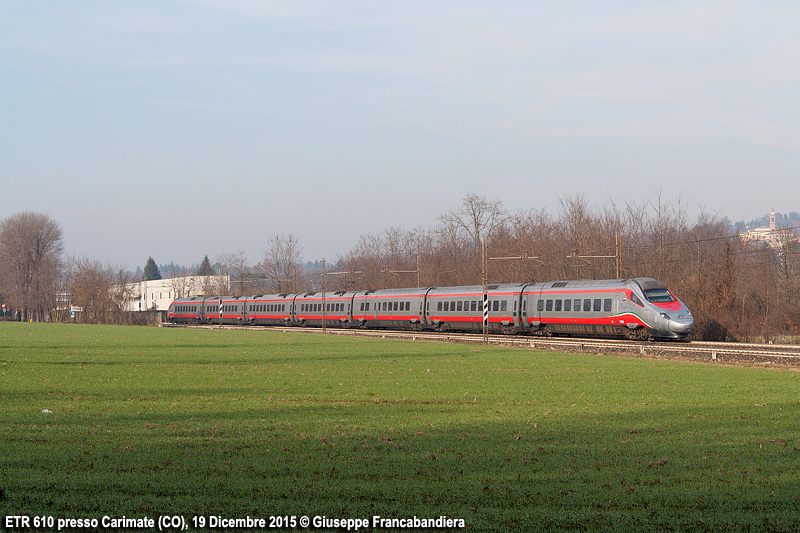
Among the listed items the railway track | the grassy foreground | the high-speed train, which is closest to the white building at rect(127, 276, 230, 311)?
the high-speed train

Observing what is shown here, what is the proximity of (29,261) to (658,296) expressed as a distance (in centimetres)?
11155

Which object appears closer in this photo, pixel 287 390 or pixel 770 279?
pixel 287 390

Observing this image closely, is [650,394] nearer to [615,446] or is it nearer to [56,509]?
[615,446]

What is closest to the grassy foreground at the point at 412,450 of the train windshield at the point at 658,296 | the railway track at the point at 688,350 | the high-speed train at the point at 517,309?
the railway track at the point at 688,350

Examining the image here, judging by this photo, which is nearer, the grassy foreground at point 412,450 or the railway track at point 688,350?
the grassy foreground at point 412,450

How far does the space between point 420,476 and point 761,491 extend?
159 inches

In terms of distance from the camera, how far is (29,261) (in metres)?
119

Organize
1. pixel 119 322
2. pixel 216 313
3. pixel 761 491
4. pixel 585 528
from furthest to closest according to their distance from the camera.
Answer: pixel 119 322 < pixel 216 313 < pixel 761 491 < pixel 585 528

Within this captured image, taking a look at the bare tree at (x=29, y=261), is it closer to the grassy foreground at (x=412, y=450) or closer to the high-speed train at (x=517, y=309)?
the high-speed train at (x=517, y=309)

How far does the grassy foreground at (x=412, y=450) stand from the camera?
7492mm

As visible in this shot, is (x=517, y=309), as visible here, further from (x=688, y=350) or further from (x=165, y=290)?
(x=165, y=290)

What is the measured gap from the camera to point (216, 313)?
8906 cm

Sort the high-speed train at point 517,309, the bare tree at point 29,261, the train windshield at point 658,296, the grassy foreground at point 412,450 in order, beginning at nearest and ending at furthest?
the grassy foreground at point 412,450, the train windshield at point 658,296, the high-speed train at point 517,309, the bare tree at point 29,261

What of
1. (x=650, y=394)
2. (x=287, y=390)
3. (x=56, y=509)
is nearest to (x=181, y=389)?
(x=287, y=390)
